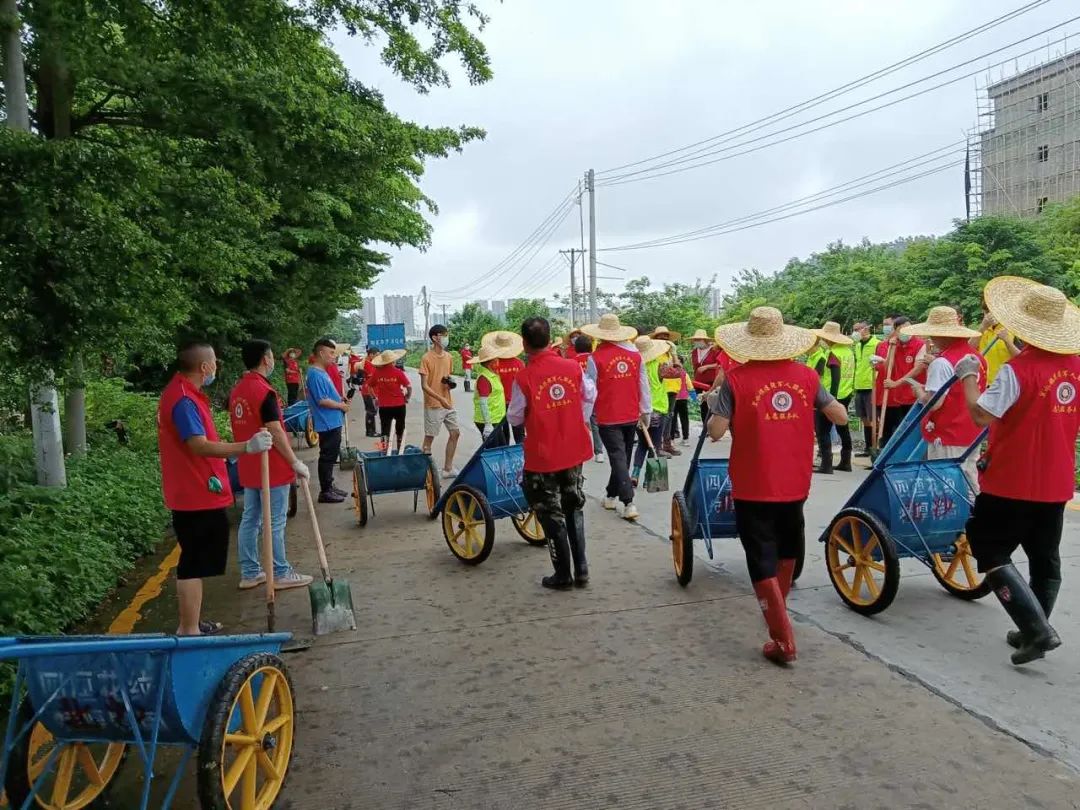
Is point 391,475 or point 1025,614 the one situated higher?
point 391,475

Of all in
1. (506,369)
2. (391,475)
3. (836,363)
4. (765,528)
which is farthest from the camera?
(836,363)

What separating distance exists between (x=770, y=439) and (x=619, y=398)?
3.40 m

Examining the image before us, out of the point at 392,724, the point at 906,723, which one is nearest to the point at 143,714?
the point at 392,724

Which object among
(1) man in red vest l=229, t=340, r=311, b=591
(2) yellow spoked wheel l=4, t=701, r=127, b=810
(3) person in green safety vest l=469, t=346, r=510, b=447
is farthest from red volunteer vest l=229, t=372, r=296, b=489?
(3) person in green safety vest l=469, t=346, r=510, b=447

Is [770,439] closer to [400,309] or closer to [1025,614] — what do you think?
[1025,614]

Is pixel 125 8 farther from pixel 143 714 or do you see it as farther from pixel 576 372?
pixel 143 714

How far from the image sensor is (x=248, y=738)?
9.29 feet

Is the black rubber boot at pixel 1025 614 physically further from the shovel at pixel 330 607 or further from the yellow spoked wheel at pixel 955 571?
the shovel at pixel 330 607

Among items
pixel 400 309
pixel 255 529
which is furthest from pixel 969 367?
pixel 400 309

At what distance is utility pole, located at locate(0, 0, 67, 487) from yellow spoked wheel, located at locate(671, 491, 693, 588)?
460cm

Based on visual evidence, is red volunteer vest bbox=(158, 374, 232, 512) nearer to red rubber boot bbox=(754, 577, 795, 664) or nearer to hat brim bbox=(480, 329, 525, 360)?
red rubber boot bbox=(754, 577, 795, 664)

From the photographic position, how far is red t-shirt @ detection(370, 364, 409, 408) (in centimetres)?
1089

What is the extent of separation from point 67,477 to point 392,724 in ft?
18.0

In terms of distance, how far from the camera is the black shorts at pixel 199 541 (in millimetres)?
4531
